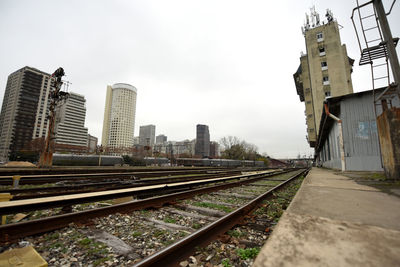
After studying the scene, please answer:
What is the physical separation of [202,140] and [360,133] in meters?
111

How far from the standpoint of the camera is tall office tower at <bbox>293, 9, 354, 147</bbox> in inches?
1277

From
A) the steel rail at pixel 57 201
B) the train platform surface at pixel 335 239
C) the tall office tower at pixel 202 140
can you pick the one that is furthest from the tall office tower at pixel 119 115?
the train platform surface at pixel 335 239

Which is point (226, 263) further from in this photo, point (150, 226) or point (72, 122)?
point (72, 122)

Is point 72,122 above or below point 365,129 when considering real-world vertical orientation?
above

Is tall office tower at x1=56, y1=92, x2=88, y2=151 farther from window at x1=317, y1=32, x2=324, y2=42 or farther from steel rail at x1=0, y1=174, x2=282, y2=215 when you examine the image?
steel rail at x1=0, y1=174, x2=282, y2=215

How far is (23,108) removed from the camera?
113250mm

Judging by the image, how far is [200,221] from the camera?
3451 millimetres

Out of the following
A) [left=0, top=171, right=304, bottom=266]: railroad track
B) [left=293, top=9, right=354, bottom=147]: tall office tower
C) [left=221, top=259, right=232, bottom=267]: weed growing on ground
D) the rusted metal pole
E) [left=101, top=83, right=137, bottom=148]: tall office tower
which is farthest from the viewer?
[left=101, top=83, right=137, bottom=148]: tall office tower

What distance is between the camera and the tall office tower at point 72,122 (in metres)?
141

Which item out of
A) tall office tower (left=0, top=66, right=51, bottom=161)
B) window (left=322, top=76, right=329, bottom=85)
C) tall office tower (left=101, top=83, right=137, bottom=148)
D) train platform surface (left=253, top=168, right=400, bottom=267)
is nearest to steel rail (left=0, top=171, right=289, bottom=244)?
train platform surface (left=253, top=168, right=400, bottom=267)

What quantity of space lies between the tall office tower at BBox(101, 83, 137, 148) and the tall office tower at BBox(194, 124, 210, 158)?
74.1 meters

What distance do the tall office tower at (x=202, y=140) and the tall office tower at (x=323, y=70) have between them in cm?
8761

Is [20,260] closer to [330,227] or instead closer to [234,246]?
[234,246]

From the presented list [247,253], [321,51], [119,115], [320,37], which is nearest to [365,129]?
[247,253]
